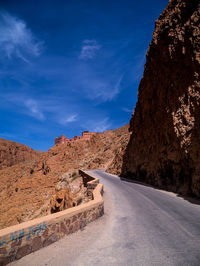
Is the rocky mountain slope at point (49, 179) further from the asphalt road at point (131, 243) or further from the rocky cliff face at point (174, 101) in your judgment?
the rocky cliff face at point (174, 101)

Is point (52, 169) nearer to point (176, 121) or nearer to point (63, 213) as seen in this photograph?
point (176, 121)

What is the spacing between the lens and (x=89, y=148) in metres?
71.3

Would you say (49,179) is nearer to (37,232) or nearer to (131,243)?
(37,232)

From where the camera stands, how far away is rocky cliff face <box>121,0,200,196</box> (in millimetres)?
11023

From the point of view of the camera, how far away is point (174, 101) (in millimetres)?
13562

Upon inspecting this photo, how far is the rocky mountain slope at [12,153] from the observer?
3920 inches

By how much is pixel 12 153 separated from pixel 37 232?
11896 centimetres

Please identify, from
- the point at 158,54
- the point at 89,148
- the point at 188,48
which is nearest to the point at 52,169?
the point at 89,148

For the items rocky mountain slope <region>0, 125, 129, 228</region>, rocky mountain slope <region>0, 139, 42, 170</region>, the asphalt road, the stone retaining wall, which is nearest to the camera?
the stone retaining wall

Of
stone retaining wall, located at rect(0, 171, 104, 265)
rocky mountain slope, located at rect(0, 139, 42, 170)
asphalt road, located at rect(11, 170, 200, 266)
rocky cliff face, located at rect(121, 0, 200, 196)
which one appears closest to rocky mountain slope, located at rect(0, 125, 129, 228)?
stone retaining wall, located at rect(0, 171, 104, 265)

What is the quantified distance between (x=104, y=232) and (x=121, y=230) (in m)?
0.59

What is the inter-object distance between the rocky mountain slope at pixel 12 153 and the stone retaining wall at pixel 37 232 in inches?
4295

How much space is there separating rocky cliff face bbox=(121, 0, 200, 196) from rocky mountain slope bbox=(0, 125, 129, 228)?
26.4 ft

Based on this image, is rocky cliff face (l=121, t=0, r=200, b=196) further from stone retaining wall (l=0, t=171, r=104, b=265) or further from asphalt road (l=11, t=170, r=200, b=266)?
stone retaining wall (l=0, t=171, r=104, b=265)
